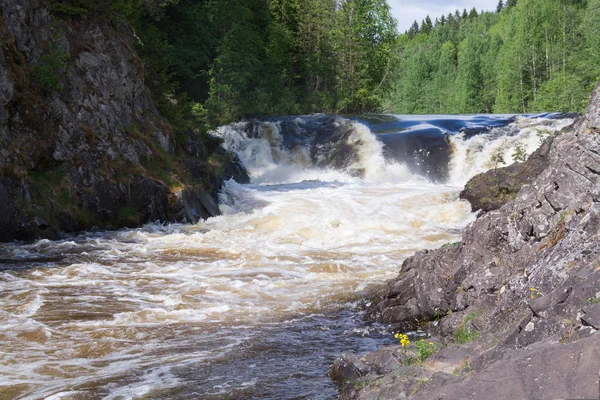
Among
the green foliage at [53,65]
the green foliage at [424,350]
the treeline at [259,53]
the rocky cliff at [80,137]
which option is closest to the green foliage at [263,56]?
the treeline at [259,53]

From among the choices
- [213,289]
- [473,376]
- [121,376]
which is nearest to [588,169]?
[473,376]

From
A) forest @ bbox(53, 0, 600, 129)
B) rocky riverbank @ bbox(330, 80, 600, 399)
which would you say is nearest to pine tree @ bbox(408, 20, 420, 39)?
forest @ bbox(53, 0, 600, 129)

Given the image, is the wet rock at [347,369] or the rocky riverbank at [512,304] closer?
the rocky riverbank at [512,304]

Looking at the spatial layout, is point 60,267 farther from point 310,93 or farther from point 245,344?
point 310,93

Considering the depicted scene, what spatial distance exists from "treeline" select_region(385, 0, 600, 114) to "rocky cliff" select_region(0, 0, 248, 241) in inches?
1102

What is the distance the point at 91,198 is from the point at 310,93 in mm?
25847

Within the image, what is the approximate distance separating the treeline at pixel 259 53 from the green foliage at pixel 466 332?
15538mm

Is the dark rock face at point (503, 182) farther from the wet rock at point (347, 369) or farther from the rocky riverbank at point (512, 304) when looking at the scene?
the wet rock at point (347, 369)

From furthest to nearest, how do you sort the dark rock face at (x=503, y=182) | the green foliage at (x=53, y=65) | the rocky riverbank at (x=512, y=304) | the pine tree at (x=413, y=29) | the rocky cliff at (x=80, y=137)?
1. the pine tree at (x=413, y=29)
2. the dark rock face at (x=503, y=182)
3. the green foliage at (x=53, y=65)
4. the rocky cliff at (x=80, y=137)
5. the rocky riverbank at (x=512, y=304)

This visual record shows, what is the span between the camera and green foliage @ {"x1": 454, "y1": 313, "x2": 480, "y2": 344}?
6.45 meters

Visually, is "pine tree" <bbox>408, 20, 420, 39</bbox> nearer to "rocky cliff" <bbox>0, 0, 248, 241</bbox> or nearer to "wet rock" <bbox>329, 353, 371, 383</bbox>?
"rocky cliff" <bbox>0, 0, 248, 241</bbox>

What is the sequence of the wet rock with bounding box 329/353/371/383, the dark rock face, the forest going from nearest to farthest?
the wet rock with bounding box 329/353/371/383, the dark rock face, the forest

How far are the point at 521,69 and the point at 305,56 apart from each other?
23193 mm

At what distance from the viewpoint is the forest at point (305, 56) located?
24244 millimetres
